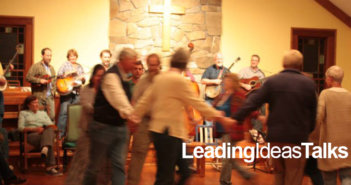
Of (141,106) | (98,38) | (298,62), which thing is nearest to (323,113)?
(298,62)

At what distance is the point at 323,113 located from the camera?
405 centimetres

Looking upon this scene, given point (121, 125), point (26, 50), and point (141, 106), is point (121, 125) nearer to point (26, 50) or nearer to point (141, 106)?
point (141, 106)

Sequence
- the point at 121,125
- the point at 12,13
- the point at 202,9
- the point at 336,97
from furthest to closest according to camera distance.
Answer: the point at 202,9, the point at 12,13, the point at 336,97, the point at 121,125

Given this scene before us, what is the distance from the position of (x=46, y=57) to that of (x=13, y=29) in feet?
4.51

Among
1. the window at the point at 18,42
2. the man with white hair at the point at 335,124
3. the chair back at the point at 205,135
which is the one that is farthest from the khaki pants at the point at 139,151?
the window at the point at 18,42

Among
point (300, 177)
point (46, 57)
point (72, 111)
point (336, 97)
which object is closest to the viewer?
point (300, 177)

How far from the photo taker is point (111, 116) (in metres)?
3.62

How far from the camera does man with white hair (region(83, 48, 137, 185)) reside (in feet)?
11.6

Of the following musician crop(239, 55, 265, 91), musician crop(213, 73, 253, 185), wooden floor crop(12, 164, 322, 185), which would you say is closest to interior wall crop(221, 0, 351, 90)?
musician crop(239, 55, 265, 91)

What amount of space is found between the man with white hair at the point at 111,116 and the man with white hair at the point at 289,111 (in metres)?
1.10

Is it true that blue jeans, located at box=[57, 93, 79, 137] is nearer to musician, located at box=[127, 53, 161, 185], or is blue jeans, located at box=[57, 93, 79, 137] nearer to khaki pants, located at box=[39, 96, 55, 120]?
khaki pants, located at box=[39, 96, 55, 120]

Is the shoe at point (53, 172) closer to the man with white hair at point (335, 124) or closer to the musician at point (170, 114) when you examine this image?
Answer: the musician at point (170, 114)

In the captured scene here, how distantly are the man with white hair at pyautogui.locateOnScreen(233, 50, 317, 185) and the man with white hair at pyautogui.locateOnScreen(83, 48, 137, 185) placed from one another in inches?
43.1

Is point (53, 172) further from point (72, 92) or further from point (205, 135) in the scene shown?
point (205, 135)
